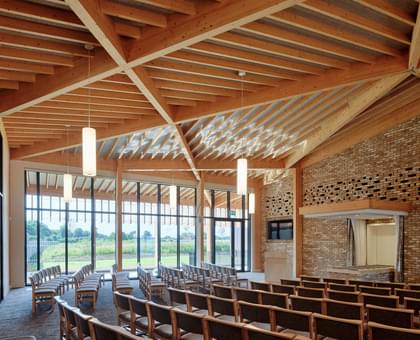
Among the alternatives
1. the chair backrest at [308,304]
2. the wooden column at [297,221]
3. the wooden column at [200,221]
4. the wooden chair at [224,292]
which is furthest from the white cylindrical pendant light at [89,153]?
the wooden column at [200,221]

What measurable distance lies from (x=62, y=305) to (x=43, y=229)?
28.1ft

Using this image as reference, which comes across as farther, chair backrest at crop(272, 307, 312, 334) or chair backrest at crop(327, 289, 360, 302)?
chair backrest at crop(327, 289, 360, 302)

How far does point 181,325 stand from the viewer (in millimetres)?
3805

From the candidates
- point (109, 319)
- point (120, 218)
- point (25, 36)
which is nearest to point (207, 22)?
point (25, 36)

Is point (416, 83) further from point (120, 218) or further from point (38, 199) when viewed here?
point (38, 199)

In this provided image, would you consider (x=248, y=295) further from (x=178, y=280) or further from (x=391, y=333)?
(x=178, y=280)

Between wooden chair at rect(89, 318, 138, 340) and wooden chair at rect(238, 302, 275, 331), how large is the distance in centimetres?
155

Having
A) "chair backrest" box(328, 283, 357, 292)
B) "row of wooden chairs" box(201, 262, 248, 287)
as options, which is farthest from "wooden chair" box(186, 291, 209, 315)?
"row of wooden chairs" box(201, 262, 248, 287)

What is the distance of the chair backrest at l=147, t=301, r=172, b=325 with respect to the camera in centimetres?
395

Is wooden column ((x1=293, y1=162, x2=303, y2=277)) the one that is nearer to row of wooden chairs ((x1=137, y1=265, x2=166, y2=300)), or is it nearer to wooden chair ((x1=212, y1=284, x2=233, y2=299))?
row of wooden chairs ((x1=137, y1=265, x2=166, y2=300))

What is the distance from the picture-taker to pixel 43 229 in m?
11.9

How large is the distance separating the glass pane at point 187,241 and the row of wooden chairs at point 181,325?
1019 cm

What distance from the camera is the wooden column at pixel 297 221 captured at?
→ 13227 mm

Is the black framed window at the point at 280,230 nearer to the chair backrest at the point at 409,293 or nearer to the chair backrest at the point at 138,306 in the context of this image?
the chair backrest at the point at 409,293
